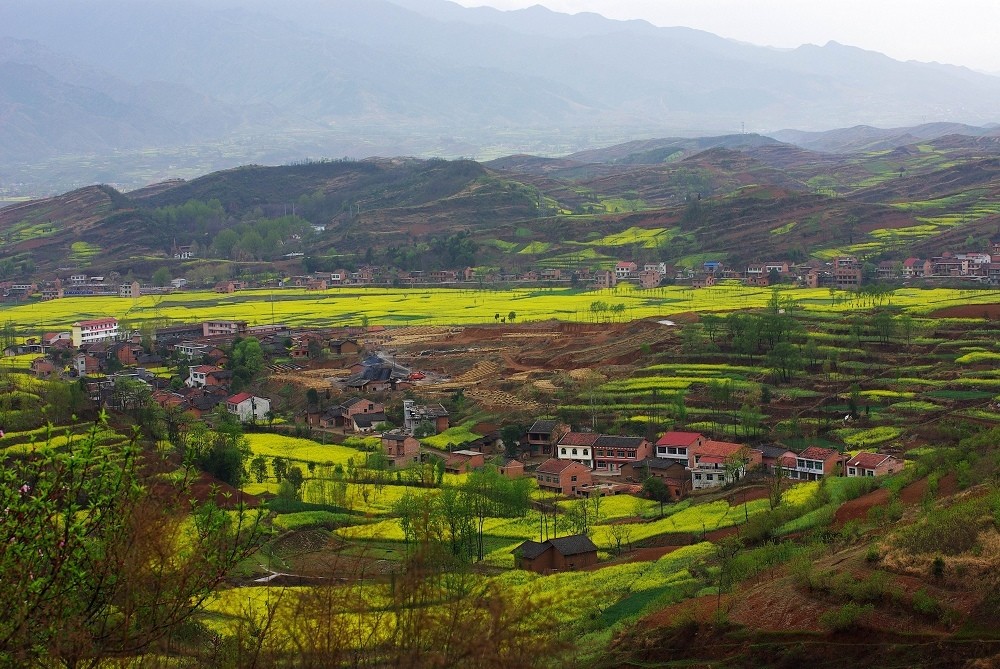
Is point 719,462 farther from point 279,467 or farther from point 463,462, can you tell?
point 279,467

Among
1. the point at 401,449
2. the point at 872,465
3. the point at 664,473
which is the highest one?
the point at 872,465

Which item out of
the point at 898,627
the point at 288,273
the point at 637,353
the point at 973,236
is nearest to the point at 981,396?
the point at 637,353

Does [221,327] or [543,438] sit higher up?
[221,327]

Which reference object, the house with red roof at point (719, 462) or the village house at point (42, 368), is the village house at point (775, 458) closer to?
the house with red roof at point (719, 462)

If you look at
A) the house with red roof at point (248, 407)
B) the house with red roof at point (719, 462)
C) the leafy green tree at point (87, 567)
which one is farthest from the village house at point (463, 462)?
the leafy green tree at point (87, 567)

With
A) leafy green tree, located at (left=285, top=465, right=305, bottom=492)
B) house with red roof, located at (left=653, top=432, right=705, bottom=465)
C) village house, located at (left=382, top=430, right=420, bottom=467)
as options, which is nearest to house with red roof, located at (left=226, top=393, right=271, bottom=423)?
village house, located at (left=382, top=430, right=420, bottom=467)

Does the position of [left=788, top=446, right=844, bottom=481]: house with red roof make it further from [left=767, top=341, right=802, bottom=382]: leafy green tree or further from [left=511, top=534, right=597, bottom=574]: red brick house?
[left=767, top=341, right=802, bottom=382]: leafy green tree

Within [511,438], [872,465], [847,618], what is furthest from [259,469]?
[847,618]
